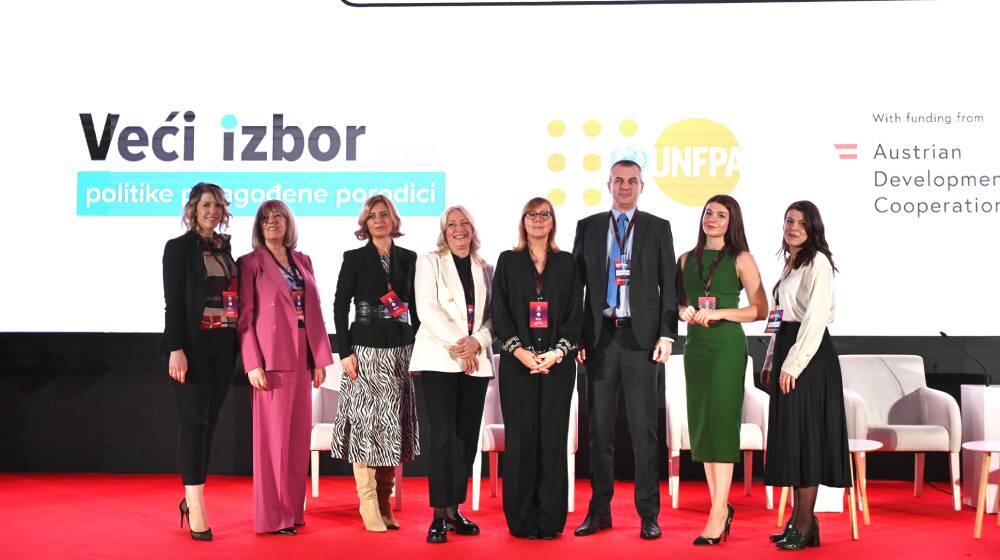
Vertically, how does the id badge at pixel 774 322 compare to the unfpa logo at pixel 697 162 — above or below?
below

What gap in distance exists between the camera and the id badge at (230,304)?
4.18 m

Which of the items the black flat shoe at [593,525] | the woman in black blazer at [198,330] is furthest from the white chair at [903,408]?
the woman in black blazer at [198,330]

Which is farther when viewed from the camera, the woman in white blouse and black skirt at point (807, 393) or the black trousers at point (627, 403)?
the black trousers at point (627, 403)

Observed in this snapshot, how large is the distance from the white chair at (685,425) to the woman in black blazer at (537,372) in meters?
1.05

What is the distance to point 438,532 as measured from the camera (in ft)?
13.5

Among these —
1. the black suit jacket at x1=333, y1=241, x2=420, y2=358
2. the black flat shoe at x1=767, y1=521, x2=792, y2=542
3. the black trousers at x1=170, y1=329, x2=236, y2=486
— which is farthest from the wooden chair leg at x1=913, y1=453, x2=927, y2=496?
the black trousers at x1=170, y1=329, x2=236, y2=486

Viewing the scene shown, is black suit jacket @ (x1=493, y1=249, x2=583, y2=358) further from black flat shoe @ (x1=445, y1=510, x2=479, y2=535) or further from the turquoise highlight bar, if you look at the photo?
the turquoise highlight bar

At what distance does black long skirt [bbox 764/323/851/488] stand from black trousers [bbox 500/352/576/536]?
89 cm

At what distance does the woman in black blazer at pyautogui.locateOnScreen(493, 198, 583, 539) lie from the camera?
13.4 ft

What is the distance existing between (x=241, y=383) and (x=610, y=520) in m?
2.85

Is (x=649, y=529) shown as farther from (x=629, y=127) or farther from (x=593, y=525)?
(x=629, y=127)

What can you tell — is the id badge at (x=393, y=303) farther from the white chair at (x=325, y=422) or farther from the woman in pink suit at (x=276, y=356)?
the white chair at (x=325, y=422)

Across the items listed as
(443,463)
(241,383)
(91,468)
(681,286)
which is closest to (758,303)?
(681,286)

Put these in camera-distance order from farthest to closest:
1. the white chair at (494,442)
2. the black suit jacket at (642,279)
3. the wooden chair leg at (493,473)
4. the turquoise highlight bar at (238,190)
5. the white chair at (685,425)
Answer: the turquoise highlight bar at (238,190) → the wooden chair leg at (493,473) → the white chair at (685,425) → the white chair at (494,442) → the black suit jacket at (642,279)
